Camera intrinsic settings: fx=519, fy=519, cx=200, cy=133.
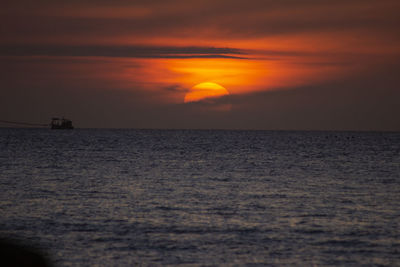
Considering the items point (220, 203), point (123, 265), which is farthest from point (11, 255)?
point (220, 203)

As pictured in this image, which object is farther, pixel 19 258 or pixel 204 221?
pixel 204 221

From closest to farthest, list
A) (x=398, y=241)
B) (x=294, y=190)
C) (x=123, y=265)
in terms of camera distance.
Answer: (x=123, y=265)
(x=398, y=241)
(x=294, y=190)

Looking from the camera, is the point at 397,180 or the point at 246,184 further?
the point at 397,180

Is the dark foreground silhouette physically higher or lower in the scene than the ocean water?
higher

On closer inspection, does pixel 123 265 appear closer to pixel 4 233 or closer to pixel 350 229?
pixel 4 233

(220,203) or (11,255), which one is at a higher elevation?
(11,255)

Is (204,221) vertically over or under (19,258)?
under

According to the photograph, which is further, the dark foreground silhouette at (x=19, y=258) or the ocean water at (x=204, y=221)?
the ocean water at (x=204, y=221)

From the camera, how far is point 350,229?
25.2 m

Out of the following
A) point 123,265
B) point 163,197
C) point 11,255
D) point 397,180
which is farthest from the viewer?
point 397,180

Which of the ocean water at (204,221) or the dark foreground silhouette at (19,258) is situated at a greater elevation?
the dark foreground silhouette at (19,258)

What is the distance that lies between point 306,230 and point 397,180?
29.6 m

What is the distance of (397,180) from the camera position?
50812 mm

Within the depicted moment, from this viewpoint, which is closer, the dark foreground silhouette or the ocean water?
the dark foreground silhouette
